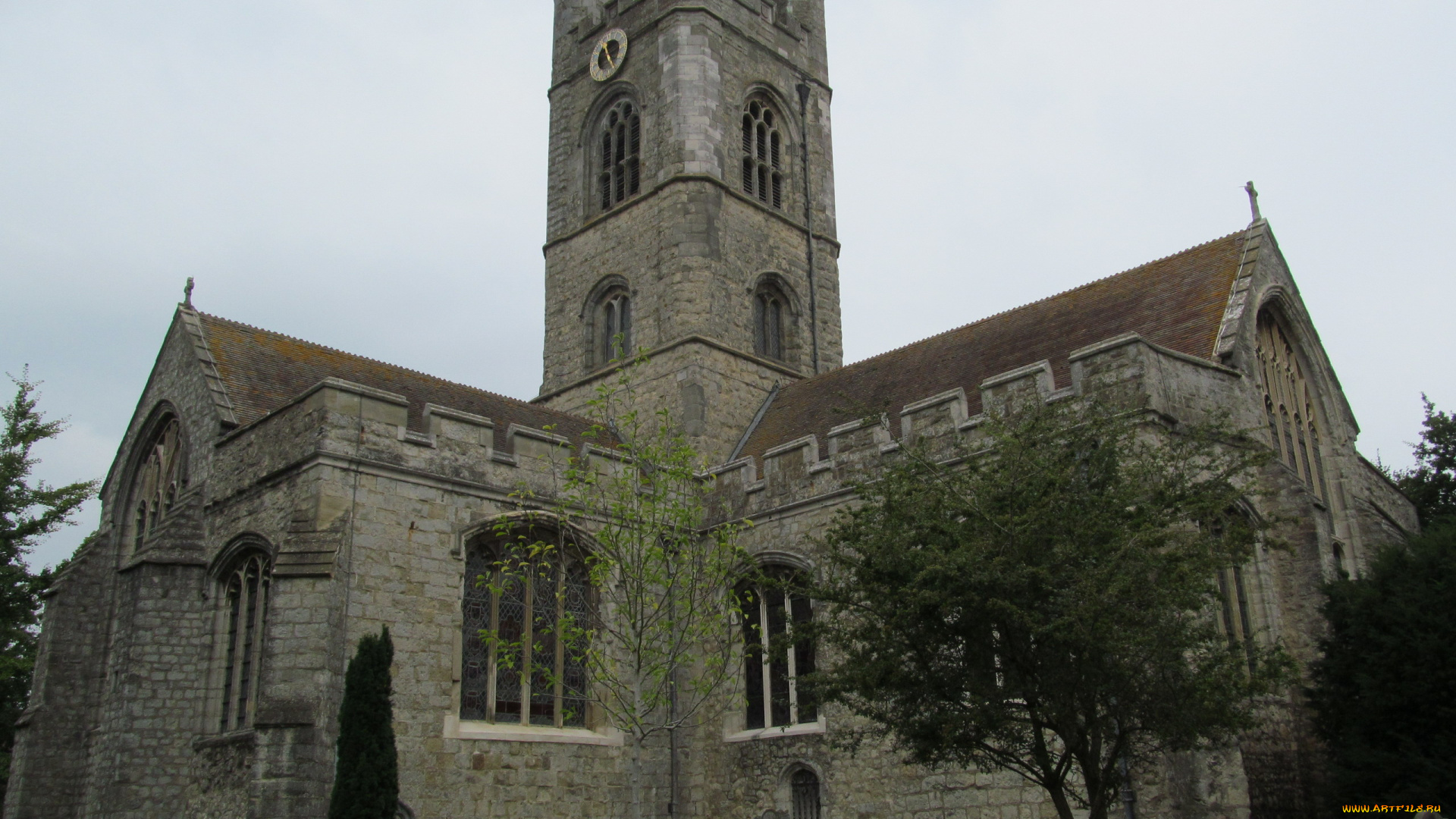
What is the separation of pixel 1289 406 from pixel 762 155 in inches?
498

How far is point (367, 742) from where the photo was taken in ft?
42.8

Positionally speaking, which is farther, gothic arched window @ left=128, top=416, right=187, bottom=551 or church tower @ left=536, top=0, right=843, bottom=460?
church tower @ left=536, top=0, right=843, bottom=460

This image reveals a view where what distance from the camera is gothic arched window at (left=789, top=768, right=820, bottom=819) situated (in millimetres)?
16562

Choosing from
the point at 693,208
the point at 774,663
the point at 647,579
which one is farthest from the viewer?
the point at 693,208

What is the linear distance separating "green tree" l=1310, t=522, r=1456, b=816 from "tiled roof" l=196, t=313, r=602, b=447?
38.7ft

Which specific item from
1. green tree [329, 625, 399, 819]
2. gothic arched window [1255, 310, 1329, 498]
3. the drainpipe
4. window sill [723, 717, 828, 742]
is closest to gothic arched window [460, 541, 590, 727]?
green tree [329, 625, 399, 819]

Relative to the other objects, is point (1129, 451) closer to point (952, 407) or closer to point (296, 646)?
point (952, 407)

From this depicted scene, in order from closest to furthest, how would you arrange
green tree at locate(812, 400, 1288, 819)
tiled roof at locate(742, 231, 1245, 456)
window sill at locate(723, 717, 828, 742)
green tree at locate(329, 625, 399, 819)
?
green tree at locate(812, 400, 1288, 819) < green tree at locate(329, 625, 399, 819) < window sill at locate(723, 717, 828, 742) < tiled roof at locate(742, 231, 1245, 456)

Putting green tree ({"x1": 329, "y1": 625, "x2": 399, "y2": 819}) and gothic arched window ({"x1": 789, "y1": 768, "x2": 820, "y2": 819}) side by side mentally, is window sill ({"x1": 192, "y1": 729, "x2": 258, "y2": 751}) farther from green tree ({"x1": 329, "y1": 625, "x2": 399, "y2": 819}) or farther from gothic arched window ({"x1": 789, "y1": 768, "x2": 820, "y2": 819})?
gothic arched window ({"x1": 789, "y1": 768, "x2": 820, "y2": 819})

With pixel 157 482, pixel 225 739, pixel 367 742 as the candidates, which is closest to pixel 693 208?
pixel 157 482

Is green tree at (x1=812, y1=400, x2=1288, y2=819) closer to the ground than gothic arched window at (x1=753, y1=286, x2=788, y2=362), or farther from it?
closer to the ground

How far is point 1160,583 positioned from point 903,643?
225 cm

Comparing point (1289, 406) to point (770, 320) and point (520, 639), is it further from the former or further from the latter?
point (520, 639)

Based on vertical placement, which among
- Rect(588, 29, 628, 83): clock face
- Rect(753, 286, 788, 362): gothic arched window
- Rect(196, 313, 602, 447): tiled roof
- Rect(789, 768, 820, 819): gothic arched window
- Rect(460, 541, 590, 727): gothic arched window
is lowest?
Rect(789, 768, 820, 819): gothic arched window
